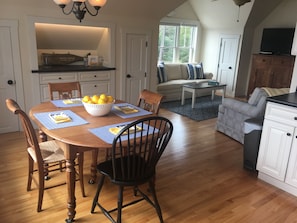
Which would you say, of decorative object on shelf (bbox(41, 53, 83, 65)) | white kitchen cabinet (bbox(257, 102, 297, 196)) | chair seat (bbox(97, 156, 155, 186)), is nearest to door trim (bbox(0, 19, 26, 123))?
decorative object on shelf (bbox(41, 53, 83, 65))

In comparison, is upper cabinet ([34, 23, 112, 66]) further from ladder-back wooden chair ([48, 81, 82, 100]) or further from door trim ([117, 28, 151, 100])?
ladder-back wooden chair ([48, 81, 82, 100])

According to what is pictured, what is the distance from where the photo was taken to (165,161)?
10.9 ft

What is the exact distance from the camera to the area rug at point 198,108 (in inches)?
213

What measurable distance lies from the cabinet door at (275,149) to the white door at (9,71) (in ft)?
11.8

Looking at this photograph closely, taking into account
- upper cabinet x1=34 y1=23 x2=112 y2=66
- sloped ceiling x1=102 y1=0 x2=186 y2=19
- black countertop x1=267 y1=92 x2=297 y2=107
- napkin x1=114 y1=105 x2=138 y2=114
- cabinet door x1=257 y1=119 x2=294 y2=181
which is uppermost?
sloped ceiling x1=102 y1=0 x2=186 y2=19

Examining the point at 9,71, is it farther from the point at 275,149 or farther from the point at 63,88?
the point at 275,149

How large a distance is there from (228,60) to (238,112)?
407 cm

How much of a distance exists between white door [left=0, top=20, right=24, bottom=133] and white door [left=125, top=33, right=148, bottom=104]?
6.39 feet

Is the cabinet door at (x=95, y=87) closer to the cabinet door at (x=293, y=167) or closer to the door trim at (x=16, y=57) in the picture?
the door trim at (x=16, y=57)

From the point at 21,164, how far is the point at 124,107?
1488 mm

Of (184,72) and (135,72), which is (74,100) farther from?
(184,72)

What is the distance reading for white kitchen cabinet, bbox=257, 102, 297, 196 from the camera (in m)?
2.58

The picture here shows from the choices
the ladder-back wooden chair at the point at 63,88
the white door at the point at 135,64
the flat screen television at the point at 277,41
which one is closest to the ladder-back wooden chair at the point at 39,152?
the ladder-back wooden chair at the point at 63,88

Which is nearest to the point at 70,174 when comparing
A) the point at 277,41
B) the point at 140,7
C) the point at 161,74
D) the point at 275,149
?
the point at 275,149
